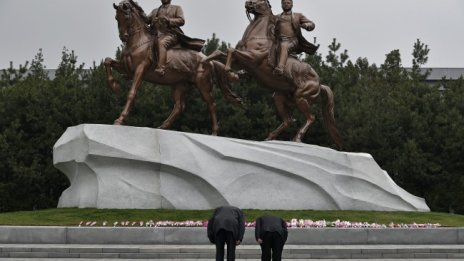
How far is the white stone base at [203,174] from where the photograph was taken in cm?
1817

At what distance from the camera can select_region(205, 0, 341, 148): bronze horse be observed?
1931cm

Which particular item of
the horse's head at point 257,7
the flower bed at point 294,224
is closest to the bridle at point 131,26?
the horse's head at point 257,7

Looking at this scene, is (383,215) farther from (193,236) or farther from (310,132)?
(310,132)

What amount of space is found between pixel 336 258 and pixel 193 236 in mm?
2969

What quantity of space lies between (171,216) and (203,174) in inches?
75.7

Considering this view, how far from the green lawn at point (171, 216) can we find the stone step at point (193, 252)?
5.82 feet

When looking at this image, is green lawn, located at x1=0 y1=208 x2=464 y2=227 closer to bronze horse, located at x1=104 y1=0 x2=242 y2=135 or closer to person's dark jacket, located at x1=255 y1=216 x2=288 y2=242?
bronze horse, located at x1=104 y1=0 x2=242 y2=135

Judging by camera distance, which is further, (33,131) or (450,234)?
(33,131)

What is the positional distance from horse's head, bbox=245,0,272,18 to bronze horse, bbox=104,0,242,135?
166 cm

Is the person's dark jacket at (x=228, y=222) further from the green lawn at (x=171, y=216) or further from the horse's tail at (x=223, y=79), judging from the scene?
the horse's tail at (x=223, y=79)

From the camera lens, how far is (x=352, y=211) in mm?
18766

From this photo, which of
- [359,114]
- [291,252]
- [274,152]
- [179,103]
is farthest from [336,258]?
[359,114]

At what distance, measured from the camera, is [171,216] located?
17.0m

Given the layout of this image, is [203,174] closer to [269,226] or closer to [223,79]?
[223,79]
